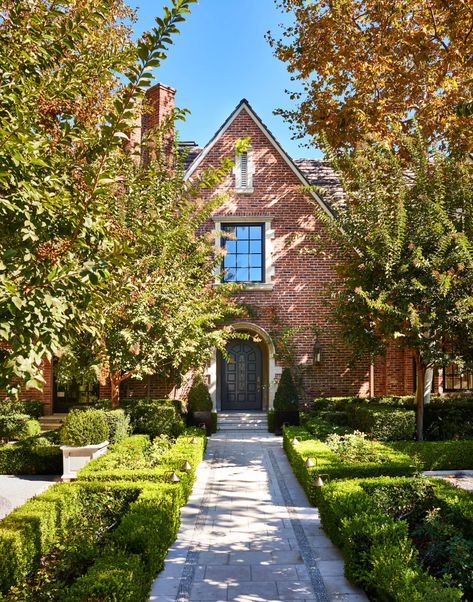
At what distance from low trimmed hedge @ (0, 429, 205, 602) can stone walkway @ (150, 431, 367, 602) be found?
1.22 feet

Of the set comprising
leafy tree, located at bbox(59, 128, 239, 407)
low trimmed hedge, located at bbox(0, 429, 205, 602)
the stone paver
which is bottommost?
the stone paver

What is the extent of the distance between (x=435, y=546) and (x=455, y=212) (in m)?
9.87

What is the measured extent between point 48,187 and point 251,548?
17.9 feet

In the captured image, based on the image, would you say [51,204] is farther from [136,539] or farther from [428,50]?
[428,50]

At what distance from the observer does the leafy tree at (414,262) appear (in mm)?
12547

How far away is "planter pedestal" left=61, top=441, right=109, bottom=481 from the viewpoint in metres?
11.4

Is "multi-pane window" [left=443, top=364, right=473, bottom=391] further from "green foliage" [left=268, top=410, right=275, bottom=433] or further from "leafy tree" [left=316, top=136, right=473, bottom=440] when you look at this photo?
"green foliage" [left=268, top=410, right=275, bottom=433]

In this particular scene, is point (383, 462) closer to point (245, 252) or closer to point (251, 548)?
point (251, 548)

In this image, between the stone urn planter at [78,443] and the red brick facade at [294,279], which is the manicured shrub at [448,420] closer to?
the red brick facade at [294,279]

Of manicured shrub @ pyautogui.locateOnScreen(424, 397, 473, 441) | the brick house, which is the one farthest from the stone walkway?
the brick house

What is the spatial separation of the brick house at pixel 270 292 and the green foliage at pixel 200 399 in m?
1.08

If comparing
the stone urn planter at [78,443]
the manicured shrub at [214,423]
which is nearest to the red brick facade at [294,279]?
the manicured shrub at [214,423]

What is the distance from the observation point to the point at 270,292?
18.8 m

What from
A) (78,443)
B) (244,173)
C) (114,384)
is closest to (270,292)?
(244,173)
